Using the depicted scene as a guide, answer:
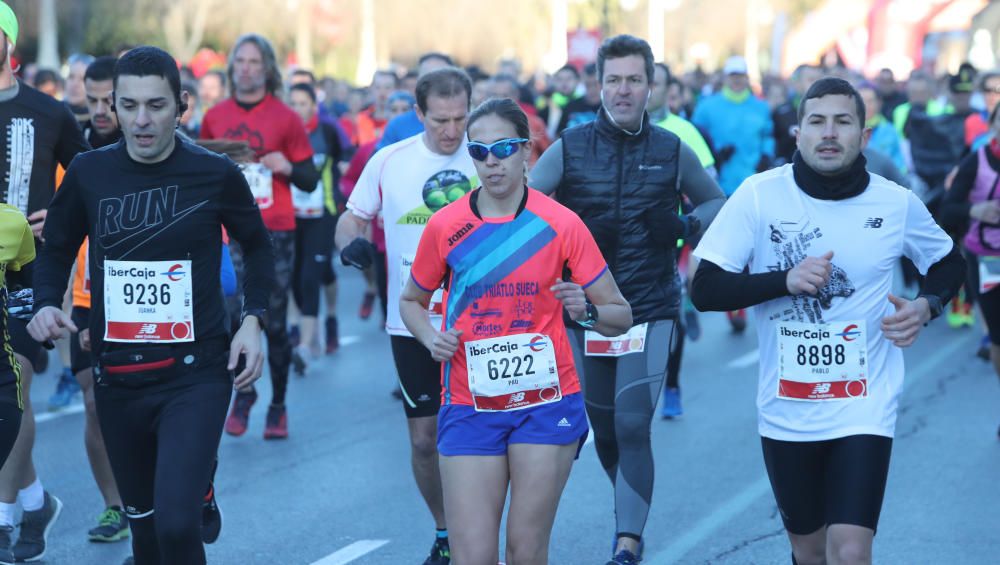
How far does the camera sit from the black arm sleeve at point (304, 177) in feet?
31.3

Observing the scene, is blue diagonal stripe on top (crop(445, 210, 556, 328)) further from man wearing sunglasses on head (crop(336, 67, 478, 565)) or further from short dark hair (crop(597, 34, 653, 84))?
short dark hair (crop(597, 34, 653, 84))

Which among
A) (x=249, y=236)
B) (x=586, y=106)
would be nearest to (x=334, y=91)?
(x=586, y=106)

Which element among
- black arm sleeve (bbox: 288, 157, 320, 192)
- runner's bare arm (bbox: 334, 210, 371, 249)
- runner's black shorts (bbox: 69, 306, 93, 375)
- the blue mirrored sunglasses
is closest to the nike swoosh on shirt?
the blue mirrored sunglasses

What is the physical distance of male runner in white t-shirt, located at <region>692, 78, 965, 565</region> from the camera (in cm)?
507

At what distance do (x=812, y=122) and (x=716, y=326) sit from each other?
960 cm

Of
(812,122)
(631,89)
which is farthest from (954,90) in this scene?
(812,122)

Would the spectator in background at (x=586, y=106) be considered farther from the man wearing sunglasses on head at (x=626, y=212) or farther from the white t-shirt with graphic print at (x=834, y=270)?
the white t-shirt with graphic print at (x=834, y=270)

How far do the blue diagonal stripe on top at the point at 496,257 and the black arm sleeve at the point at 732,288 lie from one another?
515mm

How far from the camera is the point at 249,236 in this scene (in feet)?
17.8

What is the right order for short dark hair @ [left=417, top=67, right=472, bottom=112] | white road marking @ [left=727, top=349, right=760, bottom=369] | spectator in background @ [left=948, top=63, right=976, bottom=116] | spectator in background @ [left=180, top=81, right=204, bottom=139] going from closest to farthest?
short dark hair @ [left=417, top=67, right=472, bottom=112] → white road marking @ [left=727, top=349, right=760, bottom=369] → spectator in background @ [left=180, top=81, right=204, bottom=139] → spectator in background @ [left=948, top=63, right=976, bottom=116]

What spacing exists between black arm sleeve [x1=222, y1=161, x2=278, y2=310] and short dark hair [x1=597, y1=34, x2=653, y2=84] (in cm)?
193

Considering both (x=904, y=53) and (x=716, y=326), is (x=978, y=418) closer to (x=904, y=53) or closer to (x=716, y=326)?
(x=716, y=326)

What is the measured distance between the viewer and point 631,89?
21.7 feet

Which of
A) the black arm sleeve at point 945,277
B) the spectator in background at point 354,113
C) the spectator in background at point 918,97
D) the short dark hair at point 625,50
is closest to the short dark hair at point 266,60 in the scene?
the short dark hair at point 625,50
